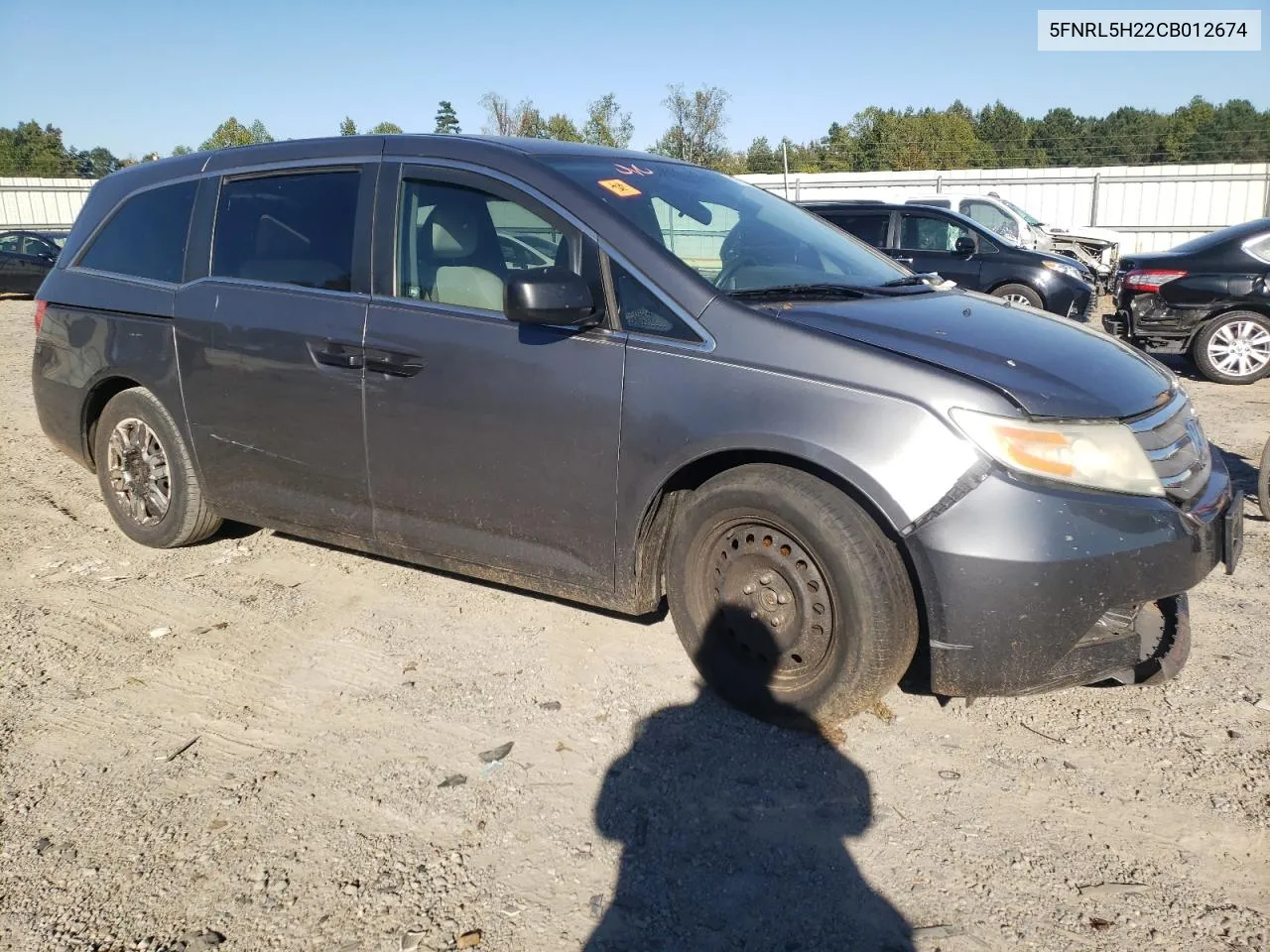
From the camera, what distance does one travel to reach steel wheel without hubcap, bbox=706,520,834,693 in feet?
10.2

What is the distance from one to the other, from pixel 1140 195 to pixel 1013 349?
2632cm

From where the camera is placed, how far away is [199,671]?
371 centimetres

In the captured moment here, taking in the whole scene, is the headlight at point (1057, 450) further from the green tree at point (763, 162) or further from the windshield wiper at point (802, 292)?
the green tree at point (763, 162)

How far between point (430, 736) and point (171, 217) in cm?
285

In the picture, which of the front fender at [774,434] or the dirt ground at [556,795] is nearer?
the dirt ground at [556,795]

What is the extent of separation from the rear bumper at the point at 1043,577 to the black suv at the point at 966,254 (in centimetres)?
1020

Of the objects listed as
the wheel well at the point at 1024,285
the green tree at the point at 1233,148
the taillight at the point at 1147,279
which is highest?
the green tree at the point at 1233,148

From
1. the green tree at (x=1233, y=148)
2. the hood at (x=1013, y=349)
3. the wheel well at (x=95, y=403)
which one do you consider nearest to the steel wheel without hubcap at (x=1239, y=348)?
the hood at (x=1013, y=349)

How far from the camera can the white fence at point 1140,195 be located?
25281 millimetres

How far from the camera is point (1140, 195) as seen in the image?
25.8 metres

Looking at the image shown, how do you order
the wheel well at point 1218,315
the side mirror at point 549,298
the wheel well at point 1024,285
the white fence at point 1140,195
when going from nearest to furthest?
1. the side mirror at point 549,298
2. the wheel well at point 1218,315
3. the wheel well at point 1024,285
4. the white fence at point 1140,195

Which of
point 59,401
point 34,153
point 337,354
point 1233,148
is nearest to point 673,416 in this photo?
point 337,354

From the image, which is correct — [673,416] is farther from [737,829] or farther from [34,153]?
[34,153]

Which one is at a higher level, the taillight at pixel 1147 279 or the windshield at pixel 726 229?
the windshield at pixel 726 229
